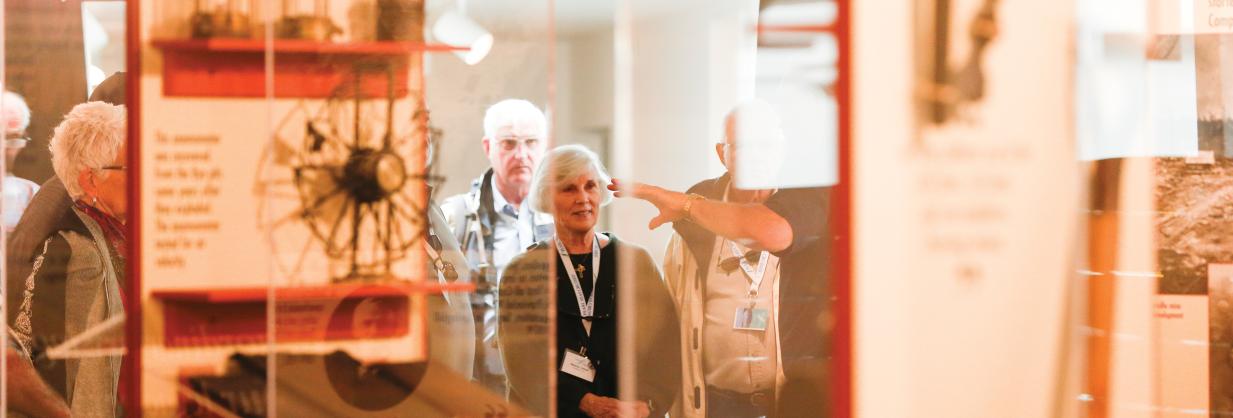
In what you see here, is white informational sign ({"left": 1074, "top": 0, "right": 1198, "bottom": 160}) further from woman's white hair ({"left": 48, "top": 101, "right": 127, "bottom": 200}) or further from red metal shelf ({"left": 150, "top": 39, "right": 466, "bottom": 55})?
woman's white hair ({"left": 48, "top": 101, "right": 127, "bottom": 200})

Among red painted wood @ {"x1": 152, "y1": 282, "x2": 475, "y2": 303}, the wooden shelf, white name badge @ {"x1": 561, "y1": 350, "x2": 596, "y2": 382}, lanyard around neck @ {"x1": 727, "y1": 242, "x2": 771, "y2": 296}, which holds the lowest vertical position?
white name badge @ {"x1": 561, "y1": 350, "x2": 596, "y2": 382}

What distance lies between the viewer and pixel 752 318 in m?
2.07

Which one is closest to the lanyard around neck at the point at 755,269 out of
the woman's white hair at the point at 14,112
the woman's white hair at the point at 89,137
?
the woman's white hair at the point at 89,137

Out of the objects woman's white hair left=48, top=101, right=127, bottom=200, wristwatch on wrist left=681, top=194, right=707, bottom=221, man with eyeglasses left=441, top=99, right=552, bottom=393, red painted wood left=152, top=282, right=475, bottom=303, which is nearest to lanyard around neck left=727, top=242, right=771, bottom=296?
wristwatch on wrist left=681, top=194, right=707, bottom=221

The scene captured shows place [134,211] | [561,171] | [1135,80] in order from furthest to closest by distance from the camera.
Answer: [1135,80]
[561,171]
[134,211]

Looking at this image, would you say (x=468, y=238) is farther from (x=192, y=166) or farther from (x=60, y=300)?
(x=60, y=300)

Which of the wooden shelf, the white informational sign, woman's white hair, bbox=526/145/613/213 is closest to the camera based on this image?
the wooden shelf

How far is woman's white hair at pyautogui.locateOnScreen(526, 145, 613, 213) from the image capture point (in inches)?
79.8

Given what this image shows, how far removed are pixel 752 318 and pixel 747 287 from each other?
0.19ft

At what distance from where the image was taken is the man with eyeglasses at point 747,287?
6.78ft

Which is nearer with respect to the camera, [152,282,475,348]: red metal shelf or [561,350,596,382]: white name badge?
[152,282,475,348]: red metal shelf

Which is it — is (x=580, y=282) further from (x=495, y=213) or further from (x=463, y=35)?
(x=463, y=35)

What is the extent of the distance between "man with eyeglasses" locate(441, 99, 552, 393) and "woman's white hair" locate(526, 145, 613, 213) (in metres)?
0.02

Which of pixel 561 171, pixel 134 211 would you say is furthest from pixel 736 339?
pixel 134 211
